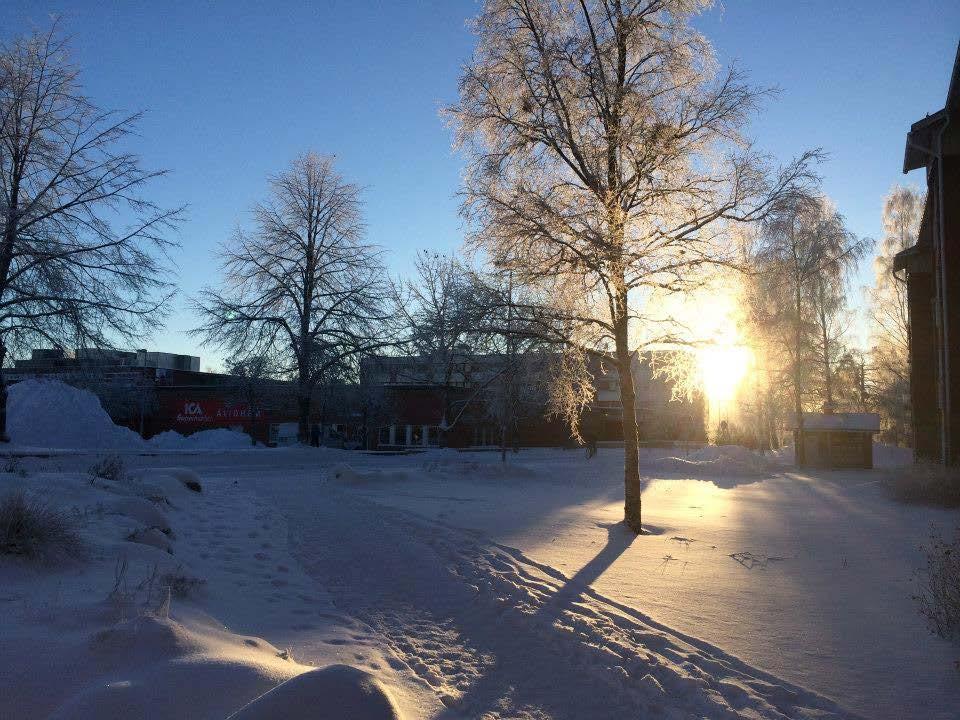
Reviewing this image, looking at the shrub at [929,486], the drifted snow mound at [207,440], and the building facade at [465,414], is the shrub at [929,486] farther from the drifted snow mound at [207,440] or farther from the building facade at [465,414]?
the drifted snow mound at [207,440]

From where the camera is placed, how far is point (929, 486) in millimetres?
15969

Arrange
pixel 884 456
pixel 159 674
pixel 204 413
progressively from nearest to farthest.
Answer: pixel 159 674
pixel 884 456
pixel 204 413

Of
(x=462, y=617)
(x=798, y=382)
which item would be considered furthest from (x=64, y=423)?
(x=798, y=382)

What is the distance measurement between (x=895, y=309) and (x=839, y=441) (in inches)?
516

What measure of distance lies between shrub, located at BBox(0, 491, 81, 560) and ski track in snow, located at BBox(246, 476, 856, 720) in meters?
2.41

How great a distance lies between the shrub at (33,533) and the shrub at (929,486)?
1696 centimetres

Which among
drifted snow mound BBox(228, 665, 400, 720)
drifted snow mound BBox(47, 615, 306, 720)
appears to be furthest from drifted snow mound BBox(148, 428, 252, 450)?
drifted snow mound BBox(228, 665, 400, 720)

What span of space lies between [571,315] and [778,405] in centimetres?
4623

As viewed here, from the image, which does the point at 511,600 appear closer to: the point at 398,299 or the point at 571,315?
the point at 571,315

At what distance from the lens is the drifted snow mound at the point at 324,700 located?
2.83 metres

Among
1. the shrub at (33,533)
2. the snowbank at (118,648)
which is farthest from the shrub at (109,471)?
the shrub at (33,533)

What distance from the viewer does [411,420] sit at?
4484 centimetres

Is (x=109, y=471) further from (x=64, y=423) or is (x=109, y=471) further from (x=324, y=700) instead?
(x=64, y=423)

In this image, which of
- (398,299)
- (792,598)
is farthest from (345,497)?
(398,299)
